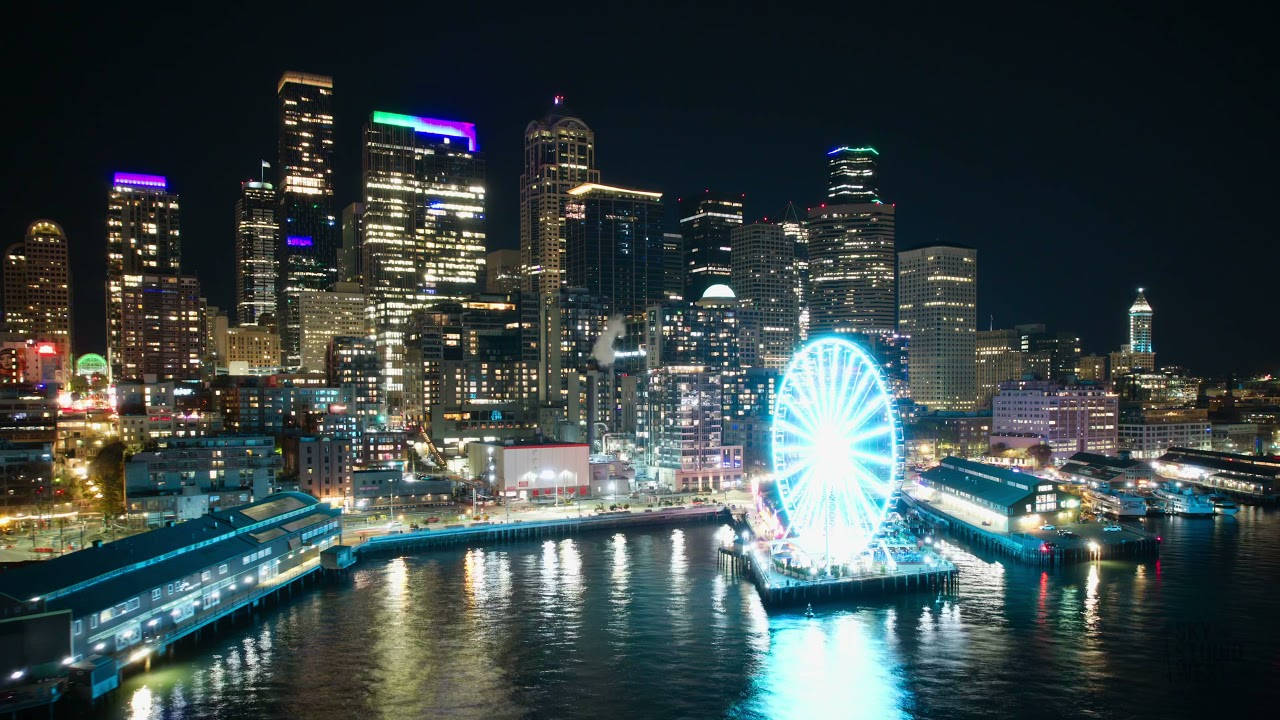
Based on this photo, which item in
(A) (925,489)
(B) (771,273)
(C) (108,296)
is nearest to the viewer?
(A) (925,489)

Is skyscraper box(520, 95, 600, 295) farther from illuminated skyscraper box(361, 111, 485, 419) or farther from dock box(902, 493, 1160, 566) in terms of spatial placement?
dock box(902, 493, 1160, 566)

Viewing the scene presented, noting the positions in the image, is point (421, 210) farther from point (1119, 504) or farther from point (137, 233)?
point (1119, 504)

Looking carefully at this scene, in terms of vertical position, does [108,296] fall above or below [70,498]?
above

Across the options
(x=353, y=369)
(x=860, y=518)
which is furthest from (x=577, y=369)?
(x=860, y=518)

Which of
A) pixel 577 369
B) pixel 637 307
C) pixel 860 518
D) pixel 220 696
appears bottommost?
pixel 220 696

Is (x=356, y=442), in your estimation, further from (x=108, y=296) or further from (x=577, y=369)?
(x=108, y=296)

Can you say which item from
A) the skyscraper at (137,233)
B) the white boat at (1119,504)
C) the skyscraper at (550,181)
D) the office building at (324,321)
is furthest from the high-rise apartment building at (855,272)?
the skyscraper at (137,233)

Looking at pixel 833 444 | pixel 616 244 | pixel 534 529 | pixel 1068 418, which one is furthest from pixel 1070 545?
pixel 616 244

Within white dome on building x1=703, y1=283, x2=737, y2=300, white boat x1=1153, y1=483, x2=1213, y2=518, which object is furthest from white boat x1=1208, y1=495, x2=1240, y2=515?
white dome on building x1=703, y1=283, x2=737, y2=300
